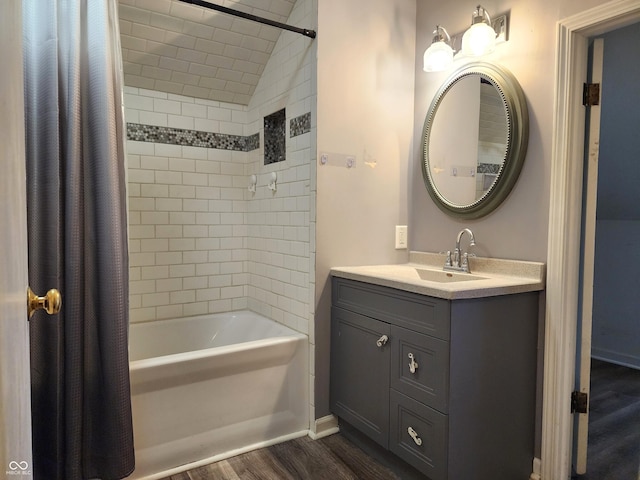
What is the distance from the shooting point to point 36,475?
160cm

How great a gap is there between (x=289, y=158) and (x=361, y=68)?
0.64 meters

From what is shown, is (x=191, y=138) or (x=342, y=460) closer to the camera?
(x=342, y=460)

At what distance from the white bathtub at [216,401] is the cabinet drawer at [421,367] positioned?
2.02ft

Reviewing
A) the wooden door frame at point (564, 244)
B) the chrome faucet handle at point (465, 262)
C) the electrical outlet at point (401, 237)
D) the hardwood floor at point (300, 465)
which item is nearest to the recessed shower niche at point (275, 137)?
the electrical outlet at point (401, 237)

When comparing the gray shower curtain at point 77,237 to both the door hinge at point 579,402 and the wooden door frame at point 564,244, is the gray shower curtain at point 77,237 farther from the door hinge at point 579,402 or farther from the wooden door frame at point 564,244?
the door hinge at point 579,402

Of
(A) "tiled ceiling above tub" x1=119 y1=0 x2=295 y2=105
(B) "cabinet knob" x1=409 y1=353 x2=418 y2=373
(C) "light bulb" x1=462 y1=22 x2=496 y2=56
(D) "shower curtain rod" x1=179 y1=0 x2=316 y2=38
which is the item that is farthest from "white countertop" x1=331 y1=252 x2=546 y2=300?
(A) "tiled ceiling above tub" x1=119 y1=0 x2=295 y2=105

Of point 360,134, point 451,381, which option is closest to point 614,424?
point 451,381

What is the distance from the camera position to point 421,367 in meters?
1.72

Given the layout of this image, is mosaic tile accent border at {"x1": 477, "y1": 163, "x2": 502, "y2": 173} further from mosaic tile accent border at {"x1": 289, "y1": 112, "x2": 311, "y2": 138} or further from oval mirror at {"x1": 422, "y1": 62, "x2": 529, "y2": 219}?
Answer: mosaic tile accent border at {"x1": 289, "y1": 112, "x2": 311, "y2": 138}

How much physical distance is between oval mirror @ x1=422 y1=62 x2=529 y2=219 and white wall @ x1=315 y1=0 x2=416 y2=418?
0.72 ft

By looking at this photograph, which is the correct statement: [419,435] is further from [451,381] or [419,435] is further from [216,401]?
[216,401]

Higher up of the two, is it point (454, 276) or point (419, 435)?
point (454, 276)

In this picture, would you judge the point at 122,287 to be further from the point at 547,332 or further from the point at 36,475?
the point at 547,332

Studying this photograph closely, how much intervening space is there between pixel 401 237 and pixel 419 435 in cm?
113
